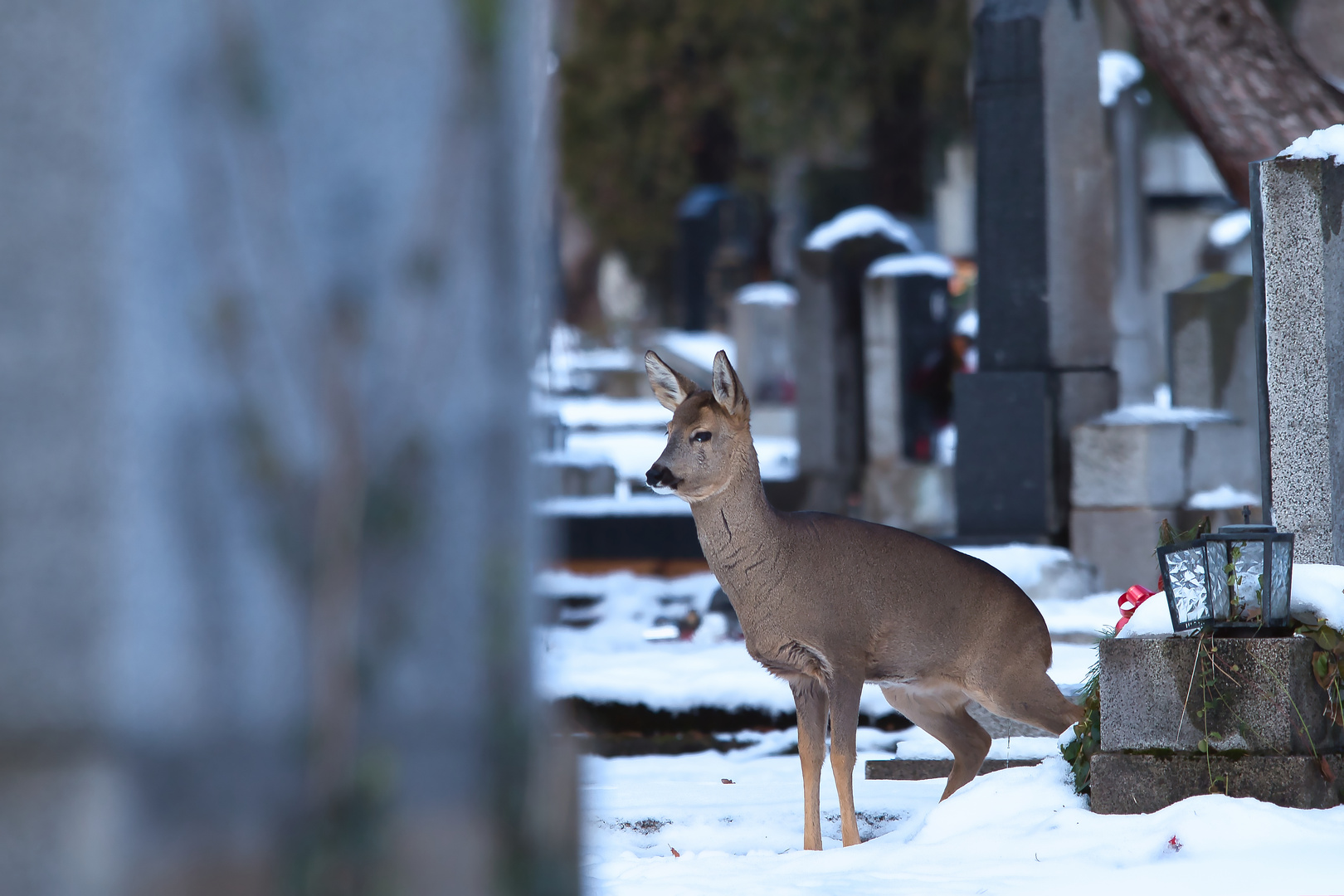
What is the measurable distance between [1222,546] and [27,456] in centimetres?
435

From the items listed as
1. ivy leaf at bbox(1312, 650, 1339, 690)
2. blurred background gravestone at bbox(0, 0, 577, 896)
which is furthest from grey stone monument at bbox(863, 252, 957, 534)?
blurred background gravestone at bbox(0, 0, 577, 896)

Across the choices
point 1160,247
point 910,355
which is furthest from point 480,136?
point 1160,247

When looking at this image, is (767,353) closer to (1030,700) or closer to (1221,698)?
(1030,700)

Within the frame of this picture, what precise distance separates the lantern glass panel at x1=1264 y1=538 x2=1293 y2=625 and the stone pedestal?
0.42 ft

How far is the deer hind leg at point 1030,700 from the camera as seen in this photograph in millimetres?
6074

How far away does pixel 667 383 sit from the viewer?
6246 mm

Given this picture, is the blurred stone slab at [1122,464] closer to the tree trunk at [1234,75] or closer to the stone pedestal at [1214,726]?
the tree trunk at [1234,75]

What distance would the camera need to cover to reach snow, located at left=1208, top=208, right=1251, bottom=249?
21047mm

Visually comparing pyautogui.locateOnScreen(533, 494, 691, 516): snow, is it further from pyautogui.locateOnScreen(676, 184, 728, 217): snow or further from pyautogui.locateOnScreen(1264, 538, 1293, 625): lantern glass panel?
pyautogui.locateOnScreen(676, 184, 728, 217): snow

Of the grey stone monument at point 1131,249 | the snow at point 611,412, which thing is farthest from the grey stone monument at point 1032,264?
the snow at point 611,412

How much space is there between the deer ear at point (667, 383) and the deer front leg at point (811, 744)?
1169mm

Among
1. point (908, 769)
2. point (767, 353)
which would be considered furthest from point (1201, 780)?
point (767, 353)

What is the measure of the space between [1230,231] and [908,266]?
7.79m

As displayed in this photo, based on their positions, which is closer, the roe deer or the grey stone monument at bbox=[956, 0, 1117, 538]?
the roe deer
